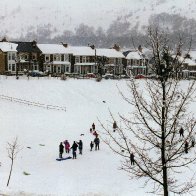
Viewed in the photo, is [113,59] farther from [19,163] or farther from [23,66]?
[19,163]

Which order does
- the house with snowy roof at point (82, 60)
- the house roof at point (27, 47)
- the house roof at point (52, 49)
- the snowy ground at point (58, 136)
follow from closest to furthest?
the snowy ground at point (58, 136), the house roof at point (27, 47), the house roof at point (52, 49), the house with snowy roof at point (82, 60)

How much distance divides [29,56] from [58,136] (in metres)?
48.8

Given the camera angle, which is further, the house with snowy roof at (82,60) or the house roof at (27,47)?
the house with snowy roof at (82,60)

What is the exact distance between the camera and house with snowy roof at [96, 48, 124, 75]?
9919 cm

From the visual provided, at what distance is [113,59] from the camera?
101562mm

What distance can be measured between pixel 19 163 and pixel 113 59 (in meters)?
70.3

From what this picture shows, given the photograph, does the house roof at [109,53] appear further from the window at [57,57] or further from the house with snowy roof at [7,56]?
the house with snowy roof at [7,56]

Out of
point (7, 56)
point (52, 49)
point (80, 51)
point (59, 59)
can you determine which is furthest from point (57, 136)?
point (80, 51)

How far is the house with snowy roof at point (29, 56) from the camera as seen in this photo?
88.1 m

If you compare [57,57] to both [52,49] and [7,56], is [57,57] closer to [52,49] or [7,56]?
[52,49]

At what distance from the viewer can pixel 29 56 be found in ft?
294

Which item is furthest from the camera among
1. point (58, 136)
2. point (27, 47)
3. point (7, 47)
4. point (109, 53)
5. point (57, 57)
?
point (109, 53)

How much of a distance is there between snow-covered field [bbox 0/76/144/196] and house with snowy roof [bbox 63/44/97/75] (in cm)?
2183

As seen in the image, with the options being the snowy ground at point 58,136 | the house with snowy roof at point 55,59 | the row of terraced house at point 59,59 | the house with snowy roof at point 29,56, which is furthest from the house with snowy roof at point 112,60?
the snowy ground at point 58,136
